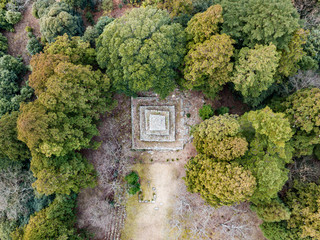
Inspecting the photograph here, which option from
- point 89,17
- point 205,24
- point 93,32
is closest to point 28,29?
point 89,17

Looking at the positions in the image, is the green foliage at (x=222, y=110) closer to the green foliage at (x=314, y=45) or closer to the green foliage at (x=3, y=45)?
the green foliage at (x=314, y=45)

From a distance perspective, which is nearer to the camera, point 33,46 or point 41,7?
point 41,7

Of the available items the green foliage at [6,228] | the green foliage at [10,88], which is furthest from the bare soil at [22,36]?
the green foliage at [6,228]

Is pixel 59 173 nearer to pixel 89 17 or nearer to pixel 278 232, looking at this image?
pixel 89 17

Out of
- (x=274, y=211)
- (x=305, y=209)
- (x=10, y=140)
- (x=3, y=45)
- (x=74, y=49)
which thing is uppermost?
(x=3, y=45)

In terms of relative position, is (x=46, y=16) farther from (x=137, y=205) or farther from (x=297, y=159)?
(x=297, y=159)

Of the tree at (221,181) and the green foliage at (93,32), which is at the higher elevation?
the green foliage at (93,32)

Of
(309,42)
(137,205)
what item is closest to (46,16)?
(137,205)
